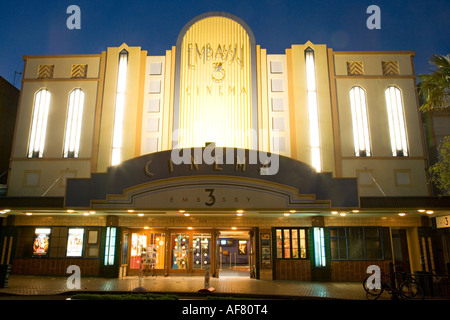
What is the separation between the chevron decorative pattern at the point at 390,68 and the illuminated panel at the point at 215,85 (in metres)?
8.54

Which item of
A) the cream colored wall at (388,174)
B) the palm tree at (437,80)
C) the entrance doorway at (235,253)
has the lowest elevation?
the entrance doorway at (235,253)

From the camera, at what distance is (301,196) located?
653 inches

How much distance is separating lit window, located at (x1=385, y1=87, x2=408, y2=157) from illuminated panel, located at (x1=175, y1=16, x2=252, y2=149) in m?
8.55

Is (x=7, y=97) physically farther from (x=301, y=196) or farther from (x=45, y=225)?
(x=301, y=196)

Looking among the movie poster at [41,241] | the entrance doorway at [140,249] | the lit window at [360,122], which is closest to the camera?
the movie poster at [41,241]

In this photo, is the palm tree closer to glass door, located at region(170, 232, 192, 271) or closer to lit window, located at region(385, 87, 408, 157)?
lit window, located at region(385, 87, 408, 157)

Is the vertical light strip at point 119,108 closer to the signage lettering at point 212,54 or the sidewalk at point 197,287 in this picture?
the signage lettering at point 212,54

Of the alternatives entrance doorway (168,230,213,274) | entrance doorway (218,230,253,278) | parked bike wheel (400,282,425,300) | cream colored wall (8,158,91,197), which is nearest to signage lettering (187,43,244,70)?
cream colored wall (8,158,91,197)

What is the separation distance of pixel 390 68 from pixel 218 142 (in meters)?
11.8

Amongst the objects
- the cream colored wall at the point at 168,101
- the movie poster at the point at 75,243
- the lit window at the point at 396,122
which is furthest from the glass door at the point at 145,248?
the lit window at the point at 396,122

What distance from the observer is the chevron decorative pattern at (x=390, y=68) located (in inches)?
912

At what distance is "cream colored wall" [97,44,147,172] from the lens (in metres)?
22.3

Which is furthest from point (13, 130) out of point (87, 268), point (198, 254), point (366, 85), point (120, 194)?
point (366, 85)
